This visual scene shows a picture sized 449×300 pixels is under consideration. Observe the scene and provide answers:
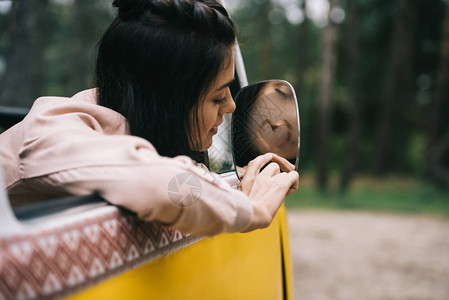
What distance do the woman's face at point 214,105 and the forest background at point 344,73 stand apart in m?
0.32

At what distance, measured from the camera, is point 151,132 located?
1.05 metres

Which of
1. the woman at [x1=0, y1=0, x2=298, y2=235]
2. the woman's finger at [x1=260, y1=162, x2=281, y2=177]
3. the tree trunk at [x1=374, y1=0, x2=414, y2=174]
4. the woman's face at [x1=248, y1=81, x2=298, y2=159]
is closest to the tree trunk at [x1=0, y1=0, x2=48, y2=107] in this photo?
the woman at [x1=0, y1=0, x2=298, y2=235]

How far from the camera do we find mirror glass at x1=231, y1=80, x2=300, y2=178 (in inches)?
49.4

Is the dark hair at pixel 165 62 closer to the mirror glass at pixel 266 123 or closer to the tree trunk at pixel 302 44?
the mirror glass at pixel 266 123

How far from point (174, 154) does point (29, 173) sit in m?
0.34

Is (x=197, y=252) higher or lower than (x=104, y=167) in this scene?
lower

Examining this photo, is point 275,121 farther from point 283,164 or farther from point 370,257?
point 370,257

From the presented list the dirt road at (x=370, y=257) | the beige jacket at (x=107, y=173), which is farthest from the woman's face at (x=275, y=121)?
the dirt road at (x=370, y=257)

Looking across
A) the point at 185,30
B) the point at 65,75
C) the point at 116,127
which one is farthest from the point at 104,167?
the point at 65,75

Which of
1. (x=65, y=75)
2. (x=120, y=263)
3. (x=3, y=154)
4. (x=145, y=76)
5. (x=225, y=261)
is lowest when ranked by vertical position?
(x=65, y=75)

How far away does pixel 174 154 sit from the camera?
3.57 feet

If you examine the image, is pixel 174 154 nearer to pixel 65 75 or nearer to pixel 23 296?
pixel 23 296

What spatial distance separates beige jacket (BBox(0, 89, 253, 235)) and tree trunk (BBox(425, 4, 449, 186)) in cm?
1160

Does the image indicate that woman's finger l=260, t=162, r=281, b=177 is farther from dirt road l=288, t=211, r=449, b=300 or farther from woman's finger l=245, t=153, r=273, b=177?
dirt road l=288, t=211, r=449, b=300
